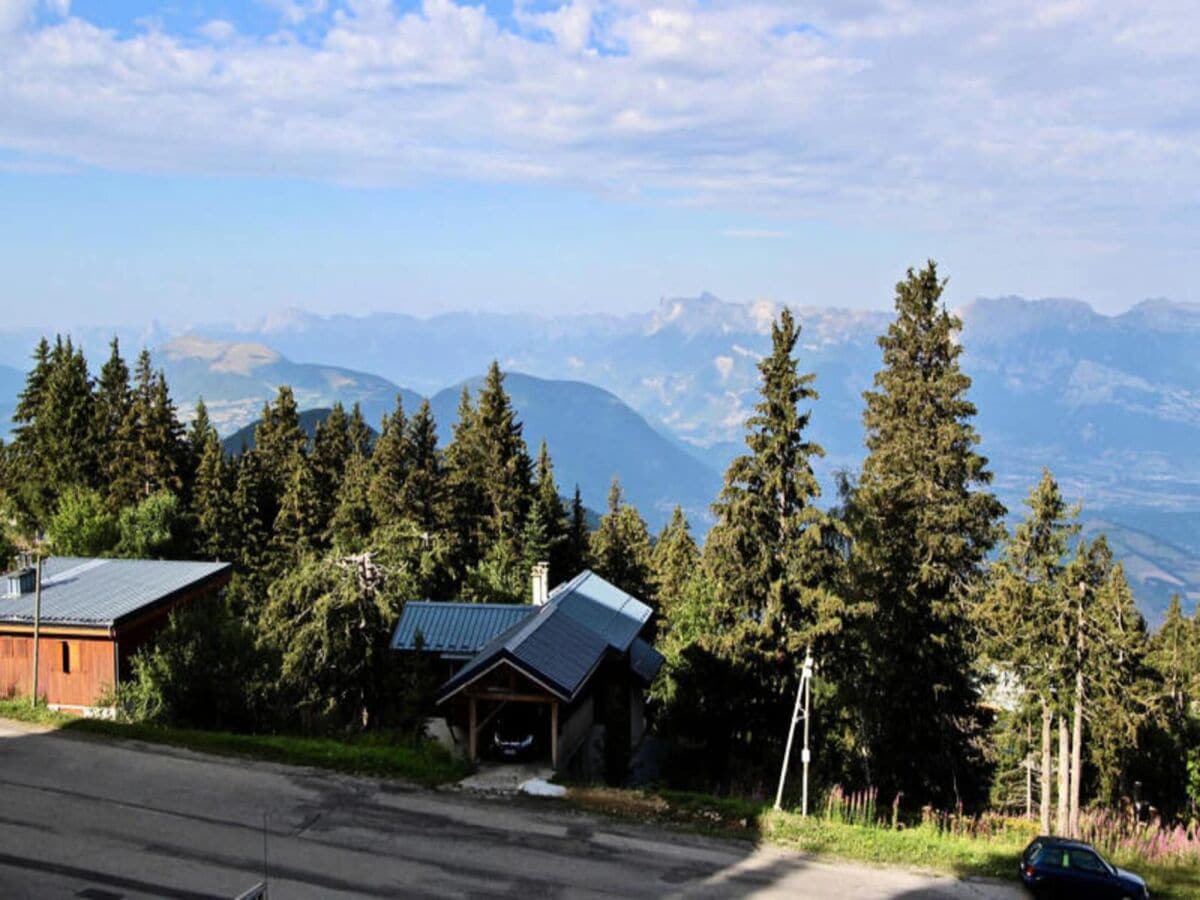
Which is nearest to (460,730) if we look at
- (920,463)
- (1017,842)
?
(1017,842)

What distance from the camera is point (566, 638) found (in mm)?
28016

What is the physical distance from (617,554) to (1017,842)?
5116 cm

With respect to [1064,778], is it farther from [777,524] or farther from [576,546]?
[576,546]

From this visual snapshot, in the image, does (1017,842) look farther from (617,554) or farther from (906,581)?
(617,554)

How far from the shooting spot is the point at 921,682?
31266 mm

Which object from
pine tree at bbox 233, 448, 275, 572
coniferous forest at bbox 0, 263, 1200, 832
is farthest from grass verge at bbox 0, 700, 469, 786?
pine tree at bbox 233, 448, 275, 572

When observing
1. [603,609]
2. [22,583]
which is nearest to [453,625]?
[603,609]

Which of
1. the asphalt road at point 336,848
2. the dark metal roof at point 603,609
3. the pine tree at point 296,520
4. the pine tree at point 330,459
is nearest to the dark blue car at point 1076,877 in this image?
the asphalt road at point 336,848

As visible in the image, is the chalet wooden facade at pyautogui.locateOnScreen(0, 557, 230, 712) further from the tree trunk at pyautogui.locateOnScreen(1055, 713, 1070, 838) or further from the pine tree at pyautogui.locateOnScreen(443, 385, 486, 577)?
the tree trunk at pyautogui.locateOnScreen(1055, 713, 1070, 838)

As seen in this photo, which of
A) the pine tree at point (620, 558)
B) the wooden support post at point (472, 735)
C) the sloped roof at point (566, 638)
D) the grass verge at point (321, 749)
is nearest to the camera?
the grass verge at point (321, 749)

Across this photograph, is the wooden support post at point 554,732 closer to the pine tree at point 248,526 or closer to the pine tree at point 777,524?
the pine tree at point 777,524

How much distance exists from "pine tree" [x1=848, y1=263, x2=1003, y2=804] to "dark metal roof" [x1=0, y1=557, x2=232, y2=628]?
69.3ft

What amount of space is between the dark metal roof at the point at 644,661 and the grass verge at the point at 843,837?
439 inches

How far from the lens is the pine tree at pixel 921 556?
30938 millimetres
